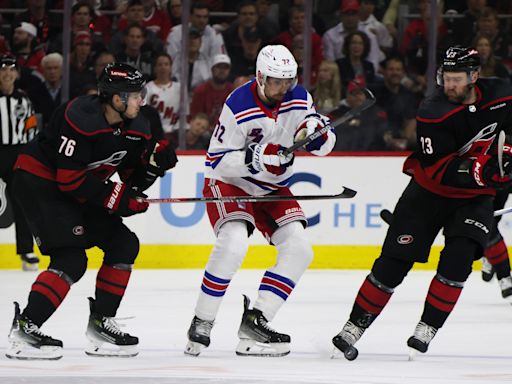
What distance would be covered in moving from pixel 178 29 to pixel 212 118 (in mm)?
644

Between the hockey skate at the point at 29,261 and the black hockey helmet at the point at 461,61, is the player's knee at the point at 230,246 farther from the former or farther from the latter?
the hockey skate at the point at 29,261

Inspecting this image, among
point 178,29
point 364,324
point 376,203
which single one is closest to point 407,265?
point 364,324

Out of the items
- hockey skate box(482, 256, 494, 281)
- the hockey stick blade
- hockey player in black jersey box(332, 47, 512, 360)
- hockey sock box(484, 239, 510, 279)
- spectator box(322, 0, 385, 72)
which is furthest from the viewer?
spectator box(322, 0, 385, 72)

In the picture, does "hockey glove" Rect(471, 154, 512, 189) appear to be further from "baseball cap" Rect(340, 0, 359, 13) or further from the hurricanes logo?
"baseball cap" Rect(340, 0, 359, 13)

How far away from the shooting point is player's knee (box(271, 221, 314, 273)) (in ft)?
17.3

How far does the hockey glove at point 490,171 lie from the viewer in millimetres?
4859

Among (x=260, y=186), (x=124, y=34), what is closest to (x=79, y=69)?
(x=124, y=34)

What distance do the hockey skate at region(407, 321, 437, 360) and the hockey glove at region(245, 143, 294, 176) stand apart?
0.82 metres

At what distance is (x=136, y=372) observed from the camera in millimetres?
4633

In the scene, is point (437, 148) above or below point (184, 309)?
above

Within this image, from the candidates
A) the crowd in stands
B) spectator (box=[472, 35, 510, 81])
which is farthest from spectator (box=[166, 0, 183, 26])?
spectator (box=[472, 35, 510, 81])

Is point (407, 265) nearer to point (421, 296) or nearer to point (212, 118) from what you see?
point (421, 296)

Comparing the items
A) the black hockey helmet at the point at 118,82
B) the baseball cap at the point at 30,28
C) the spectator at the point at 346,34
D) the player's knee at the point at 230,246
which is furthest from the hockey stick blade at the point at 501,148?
the baseball cap at the point at 30,28

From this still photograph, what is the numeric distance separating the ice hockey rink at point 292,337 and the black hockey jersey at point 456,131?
2.22ft
